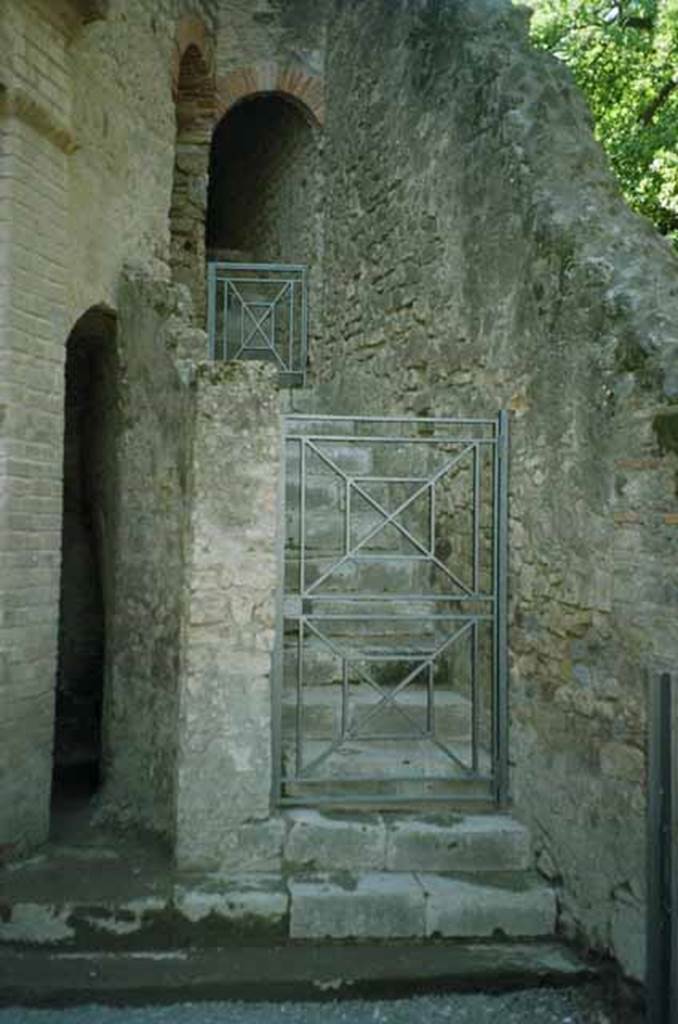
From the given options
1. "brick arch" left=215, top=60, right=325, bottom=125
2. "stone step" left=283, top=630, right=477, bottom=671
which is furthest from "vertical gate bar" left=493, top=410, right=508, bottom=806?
"brick arch" left=215, top=60, right=325, bottom=125

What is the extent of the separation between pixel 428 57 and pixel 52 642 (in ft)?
15.2

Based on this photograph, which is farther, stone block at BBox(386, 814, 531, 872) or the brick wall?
stone block at BBox(386, 814, 531, 872)

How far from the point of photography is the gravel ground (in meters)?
4.00

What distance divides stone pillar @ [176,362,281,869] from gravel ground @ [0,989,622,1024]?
740 millimetres

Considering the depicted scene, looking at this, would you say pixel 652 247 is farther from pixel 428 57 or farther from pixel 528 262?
pixel 428 57

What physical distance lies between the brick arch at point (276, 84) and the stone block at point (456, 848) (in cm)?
718

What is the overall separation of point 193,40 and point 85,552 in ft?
16.9

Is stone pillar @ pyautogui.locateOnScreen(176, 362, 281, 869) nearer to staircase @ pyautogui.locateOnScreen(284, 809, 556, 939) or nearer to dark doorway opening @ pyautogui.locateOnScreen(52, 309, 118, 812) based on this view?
staircase @ pyautogui.locateOnScreen(284, 809, 556, 939)

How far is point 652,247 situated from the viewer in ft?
15.3

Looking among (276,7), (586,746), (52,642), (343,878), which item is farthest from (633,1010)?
(276,7)

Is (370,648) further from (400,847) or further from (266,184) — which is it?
(266,184)

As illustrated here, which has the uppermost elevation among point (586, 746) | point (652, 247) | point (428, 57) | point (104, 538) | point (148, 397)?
point (428, 57)

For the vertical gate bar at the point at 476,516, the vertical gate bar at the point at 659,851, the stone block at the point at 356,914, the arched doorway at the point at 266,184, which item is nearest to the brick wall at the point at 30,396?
the stone block at the point at 356,914

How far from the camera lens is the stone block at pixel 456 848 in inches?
190
